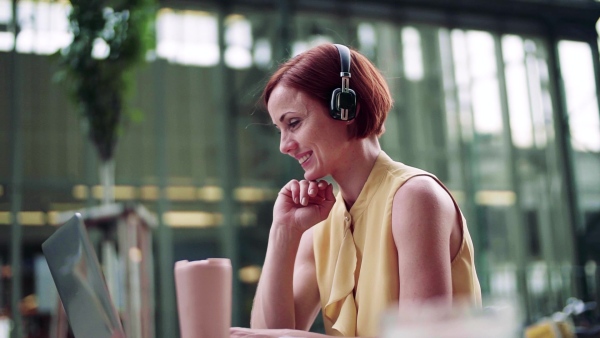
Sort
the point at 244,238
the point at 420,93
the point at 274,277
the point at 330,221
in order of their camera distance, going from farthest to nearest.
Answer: the point at 420,93
the point at 244,238
the point at 330,221
the point at 274,277

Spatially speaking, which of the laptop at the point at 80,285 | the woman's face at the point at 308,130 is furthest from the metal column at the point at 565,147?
the laptop at the point at 80,285

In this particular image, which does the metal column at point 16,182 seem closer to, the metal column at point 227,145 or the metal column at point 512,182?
the metal column at point 227,145

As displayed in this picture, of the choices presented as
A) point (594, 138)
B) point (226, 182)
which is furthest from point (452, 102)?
point (226, 182)

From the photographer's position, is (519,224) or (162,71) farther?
(519,224)

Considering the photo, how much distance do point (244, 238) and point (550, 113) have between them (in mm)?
4642

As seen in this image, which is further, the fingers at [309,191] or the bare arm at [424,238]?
the fingers at [309,191]

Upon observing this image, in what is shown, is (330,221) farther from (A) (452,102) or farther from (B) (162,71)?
(A) (452,102)

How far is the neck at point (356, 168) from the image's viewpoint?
5.25 ft

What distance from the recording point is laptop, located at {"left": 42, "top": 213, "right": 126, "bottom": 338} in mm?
878

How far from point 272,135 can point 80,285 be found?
7.32m

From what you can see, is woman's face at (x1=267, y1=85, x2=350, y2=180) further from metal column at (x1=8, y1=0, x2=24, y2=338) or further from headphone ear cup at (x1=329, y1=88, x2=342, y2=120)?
metal column at (x1=8, y1=0, x2=24, y2=338)

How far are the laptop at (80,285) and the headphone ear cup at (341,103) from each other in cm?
73

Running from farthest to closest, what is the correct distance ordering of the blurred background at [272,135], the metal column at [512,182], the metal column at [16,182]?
1. the metal column at [512,182]
2. the blurred background at [272,135]
3. the metal column at [16,182]

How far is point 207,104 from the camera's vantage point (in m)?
8.07
